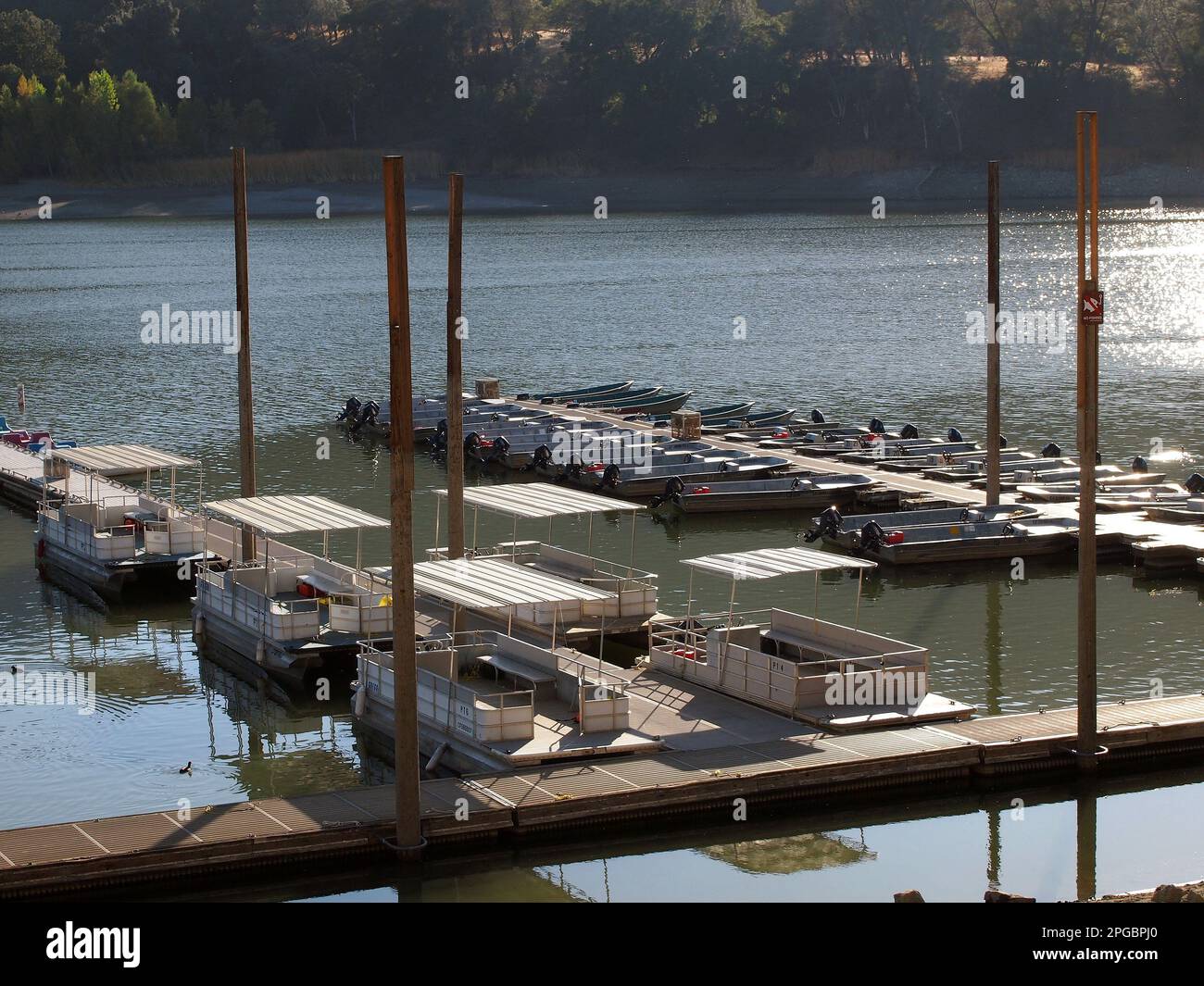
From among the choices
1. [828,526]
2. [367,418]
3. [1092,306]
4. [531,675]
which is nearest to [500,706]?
[531,675]

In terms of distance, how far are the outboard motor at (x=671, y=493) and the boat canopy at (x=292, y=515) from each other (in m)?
15.7

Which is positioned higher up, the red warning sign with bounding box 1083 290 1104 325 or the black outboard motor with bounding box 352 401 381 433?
the red warning sign with bounding box 1083 290 1104 325

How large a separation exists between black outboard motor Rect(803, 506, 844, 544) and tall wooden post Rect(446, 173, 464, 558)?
36.9 ft

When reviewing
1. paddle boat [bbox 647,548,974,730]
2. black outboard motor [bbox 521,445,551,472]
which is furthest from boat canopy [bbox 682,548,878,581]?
black outboard motor [bbox 521,445,551,472]

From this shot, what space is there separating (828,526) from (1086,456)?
18.7m

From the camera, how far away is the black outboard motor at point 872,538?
41.1 m

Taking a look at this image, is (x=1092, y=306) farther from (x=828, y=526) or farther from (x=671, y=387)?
(x=671, y=387)

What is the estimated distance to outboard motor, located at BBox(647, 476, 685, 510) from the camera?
4789 centimetres

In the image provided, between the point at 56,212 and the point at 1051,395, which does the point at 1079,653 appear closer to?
the point at 1051,395

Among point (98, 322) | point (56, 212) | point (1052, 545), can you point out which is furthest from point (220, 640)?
point (56, 212)

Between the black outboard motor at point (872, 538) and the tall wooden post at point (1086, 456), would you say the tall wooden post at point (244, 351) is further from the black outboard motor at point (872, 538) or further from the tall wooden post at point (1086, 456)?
the tall wooden post at point (1086, 456)

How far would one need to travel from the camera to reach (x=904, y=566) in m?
41.0

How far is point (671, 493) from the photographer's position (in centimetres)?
4800

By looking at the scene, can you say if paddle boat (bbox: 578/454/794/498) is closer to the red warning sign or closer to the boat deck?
the boat deck
